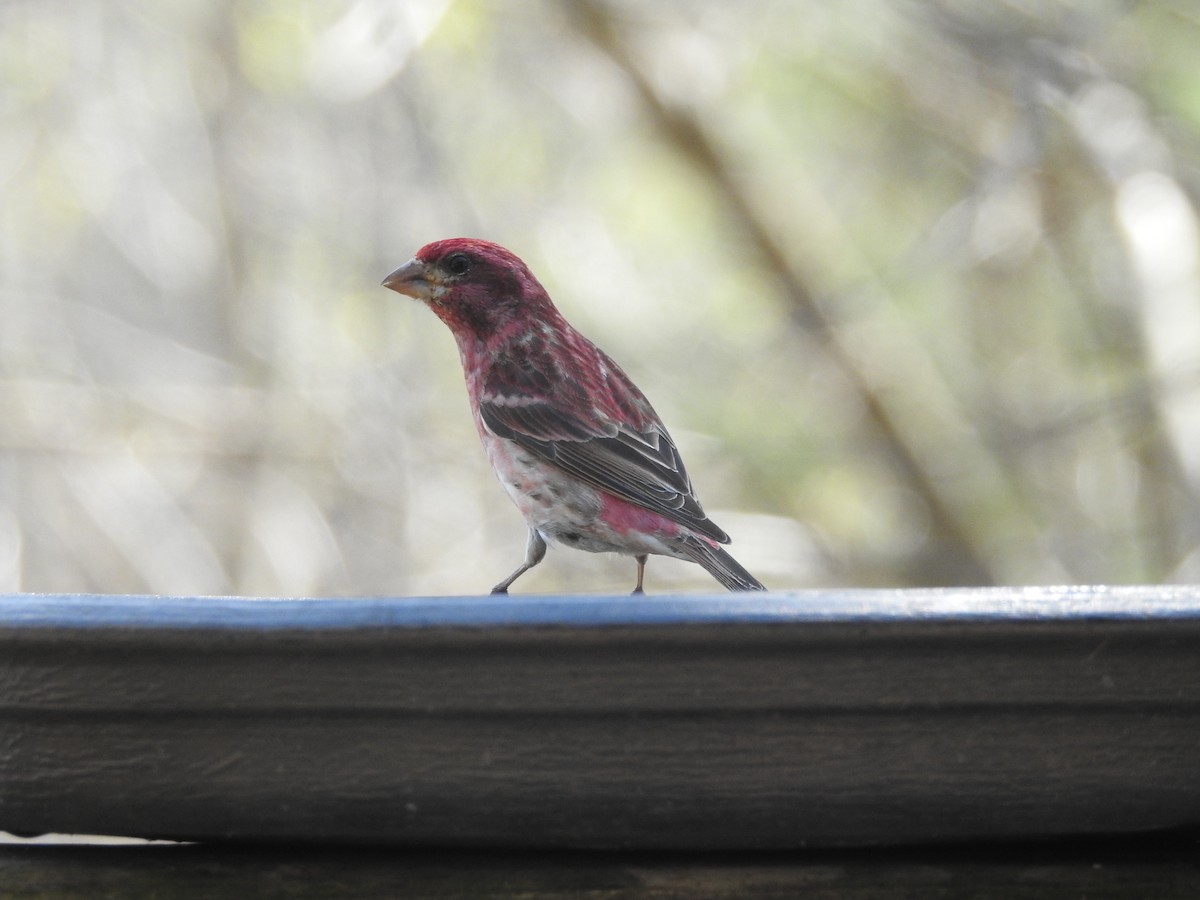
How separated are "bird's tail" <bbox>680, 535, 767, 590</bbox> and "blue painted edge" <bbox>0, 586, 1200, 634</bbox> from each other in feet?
4.71

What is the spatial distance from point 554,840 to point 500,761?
0.33 ft

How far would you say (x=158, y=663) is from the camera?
3.76 feet

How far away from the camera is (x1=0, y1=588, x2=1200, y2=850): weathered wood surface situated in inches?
43.9

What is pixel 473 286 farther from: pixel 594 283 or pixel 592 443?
pixel 594 283

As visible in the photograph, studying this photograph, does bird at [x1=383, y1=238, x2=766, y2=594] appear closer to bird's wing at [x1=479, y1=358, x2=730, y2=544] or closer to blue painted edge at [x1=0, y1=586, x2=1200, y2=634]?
bird's wing at [x1=479, y1=358, x2=730, y2=544]

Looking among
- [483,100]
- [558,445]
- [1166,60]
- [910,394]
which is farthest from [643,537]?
[483,100]

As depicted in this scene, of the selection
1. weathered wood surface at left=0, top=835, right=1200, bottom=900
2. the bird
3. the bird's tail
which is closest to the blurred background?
the bird

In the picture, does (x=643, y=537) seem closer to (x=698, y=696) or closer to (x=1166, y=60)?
(x=698, y=696)

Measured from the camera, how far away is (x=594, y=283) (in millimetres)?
5789

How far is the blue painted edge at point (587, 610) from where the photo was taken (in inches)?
43.5

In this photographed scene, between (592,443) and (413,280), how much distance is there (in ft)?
1.66

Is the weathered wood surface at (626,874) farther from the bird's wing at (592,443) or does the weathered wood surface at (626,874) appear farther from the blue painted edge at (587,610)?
the bird's wing at (592,443)

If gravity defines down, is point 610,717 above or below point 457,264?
below

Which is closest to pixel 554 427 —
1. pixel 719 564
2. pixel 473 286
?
pixel 473 286
